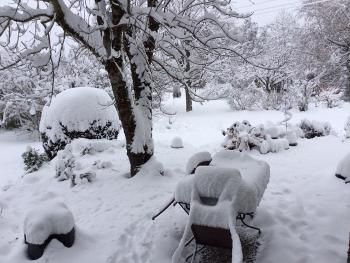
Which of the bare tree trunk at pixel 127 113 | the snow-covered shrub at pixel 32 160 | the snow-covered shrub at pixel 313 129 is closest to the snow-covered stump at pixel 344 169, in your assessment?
the bare tree trunk at pixel 127 113

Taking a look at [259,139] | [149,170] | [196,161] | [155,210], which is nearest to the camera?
[196,161]

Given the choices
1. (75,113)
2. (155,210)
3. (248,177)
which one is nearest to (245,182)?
(248,177)

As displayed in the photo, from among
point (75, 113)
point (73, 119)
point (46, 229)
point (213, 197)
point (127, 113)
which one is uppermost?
point (127, 113)

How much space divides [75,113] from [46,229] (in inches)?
161

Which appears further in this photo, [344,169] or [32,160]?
[32,160]

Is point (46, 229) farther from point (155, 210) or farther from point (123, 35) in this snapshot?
point (123, 35)

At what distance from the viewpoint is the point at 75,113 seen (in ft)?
23.0

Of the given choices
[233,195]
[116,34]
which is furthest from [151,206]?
[116,34]

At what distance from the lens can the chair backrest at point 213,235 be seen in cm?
273

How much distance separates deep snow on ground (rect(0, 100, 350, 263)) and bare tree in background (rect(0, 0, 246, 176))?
759 millimetres

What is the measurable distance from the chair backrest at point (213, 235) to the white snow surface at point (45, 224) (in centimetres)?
133

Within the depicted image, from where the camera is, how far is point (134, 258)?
10.4ft

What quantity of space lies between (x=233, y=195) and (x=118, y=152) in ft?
14.7

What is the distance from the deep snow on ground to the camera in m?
3.21
